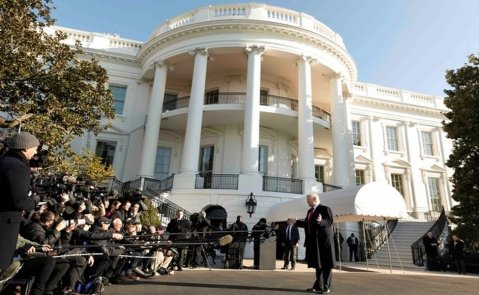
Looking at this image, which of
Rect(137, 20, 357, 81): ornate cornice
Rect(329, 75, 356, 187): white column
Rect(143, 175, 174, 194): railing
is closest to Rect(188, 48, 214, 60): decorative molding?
Rect(137, 20, 357, 81): ornate cornice

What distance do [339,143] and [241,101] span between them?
6.61 m

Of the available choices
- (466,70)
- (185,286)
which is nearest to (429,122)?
(466,70)

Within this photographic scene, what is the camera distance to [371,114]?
90.1ft

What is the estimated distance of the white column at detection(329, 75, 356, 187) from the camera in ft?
65.2

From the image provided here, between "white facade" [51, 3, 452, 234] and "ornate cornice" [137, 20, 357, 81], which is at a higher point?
"ornate cornice" [137, 20, 357, 81]

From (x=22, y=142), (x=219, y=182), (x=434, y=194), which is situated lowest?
(x=22, y=142)

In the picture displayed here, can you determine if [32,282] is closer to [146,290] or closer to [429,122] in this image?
[146,290]

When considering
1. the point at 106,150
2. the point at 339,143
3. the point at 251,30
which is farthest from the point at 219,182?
the point at 251,30

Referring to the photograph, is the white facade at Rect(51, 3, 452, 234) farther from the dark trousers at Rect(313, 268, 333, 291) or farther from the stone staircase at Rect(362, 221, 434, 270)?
the dark trousers at Rect(313, 268, 333, 291)

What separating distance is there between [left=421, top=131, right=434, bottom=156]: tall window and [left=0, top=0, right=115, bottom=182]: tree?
85.0 ft

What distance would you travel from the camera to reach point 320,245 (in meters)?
5.61

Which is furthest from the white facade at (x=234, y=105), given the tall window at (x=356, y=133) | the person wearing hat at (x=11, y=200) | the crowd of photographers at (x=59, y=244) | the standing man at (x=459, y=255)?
the person wearing hat at (x=11, y=200)

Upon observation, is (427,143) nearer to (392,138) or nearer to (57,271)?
(392,138)

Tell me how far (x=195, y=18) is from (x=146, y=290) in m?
18.2
